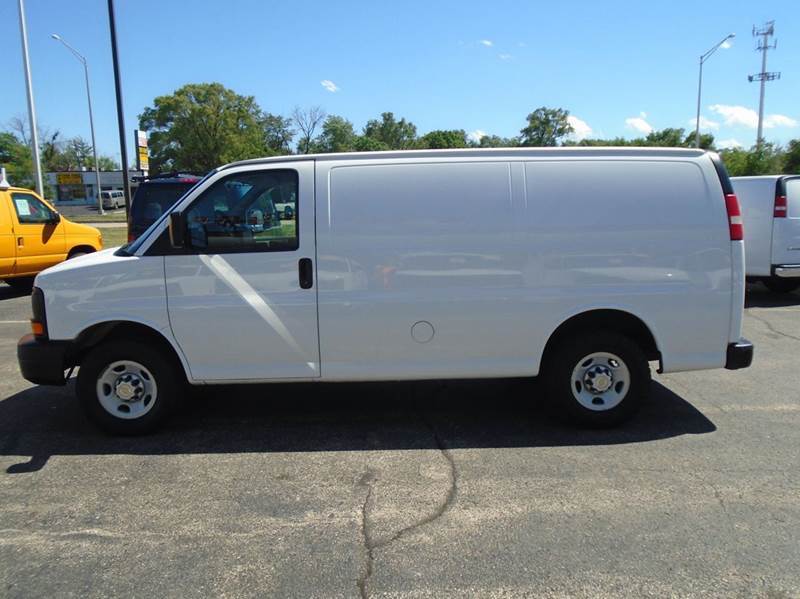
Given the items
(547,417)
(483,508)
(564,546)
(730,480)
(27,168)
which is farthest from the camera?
(27,168)

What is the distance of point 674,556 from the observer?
3061 millimetres

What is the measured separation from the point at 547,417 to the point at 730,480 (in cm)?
148

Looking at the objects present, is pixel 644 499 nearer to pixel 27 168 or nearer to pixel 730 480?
pixel 730 480

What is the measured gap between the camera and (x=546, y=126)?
100250 mm

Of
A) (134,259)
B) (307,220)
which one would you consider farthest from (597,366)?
(134,259)

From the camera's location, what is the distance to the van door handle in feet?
14.4

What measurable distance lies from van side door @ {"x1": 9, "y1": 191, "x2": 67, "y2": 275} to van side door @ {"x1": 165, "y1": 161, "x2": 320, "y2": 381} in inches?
335

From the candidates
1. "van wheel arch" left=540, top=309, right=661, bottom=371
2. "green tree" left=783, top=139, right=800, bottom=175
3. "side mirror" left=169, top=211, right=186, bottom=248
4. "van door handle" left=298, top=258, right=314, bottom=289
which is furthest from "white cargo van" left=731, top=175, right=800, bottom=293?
"green tree" left=783, top=139, right=800, bottom=175

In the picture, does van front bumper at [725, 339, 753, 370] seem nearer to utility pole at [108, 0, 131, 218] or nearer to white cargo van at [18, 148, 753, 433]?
white cargo van at [18, 148, 753, 433]

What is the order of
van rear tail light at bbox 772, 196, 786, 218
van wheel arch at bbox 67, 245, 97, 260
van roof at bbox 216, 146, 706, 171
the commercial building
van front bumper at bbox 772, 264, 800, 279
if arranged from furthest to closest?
the commercial building
van wheel arch at bbox 67, 245, 97, 260
van front bumper at bbox 772, 264, 800, 279
van rear tail light at bbox 772, 196, 786, 218
van roof at bbox 216, 146, 706, 171

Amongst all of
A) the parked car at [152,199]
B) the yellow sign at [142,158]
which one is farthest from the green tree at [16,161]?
the parked car at [152,199]

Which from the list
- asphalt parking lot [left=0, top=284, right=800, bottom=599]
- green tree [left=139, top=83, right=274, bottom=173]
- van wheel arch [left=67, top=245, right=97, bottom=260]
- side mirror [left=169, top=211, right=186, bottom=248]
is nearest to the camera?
asphalt parking lot [left=0, top=284, right=800, bottom=599]

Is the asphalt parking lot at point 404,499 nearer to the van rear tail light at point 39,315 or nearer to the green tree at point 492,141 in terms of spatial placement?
the van rear tail light at point 39,315

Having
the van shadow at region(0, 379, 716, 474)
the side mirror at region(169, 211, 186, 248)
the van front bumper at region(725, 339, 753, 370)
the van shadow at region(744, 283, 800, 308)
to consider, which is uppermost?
the side mirror at region(169, 211, 186, 248)
